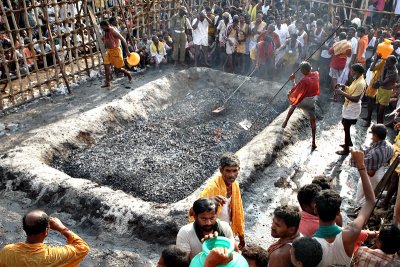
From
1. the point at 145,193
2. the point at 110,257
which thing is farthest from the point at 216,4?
the point at 110,257

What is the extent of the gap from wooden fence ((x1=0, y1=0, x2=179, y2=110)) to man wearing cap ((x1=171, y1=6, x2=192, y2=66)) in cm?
82

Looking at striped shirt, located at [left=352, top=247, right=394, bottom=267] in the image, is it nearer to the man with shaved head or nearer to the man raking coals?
the man with shaved head

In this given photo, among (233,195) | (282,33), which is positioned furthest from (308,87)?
(282,33)

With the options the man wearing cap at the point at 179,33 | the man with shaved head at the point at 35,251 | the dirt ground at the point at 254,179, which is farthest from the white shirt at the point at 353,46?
the man with shaved head at the point at 35,251

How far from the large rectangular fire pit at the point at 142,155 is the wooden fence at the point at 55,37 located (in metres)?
1.95

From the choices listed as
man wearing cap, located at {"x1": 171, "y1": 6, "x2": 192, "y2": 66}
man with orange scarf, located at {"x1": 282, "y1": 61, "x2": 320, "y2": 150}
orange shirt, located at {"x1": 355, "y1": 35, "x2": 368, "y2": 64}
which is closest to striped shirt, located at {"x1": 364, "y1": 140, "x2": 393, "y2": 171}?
man with orange scarf, located at {"x1": 282, "y1": 61, "x2": 320, "y2": 150}

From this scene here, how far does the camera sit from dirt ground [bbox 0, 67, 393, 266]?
17.4 feet

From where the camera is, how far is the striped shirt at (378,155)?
5441mm

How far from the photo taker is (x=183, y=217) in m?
5.37

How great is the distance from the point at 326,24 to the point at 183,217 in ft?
28.2

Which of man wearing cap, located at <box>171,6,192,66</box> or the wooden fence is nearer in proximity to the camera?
the wooden fence

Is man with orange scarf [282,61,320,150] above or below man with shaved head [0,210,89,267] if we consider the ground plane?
below

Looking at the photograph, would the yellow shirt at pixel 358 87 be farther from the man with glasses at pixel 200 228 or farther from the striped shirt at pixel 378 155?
the man with glasses at pixel 200 228

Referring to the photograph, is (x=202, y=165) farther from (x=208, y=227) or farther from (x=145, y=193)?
(x=208, y=227)
